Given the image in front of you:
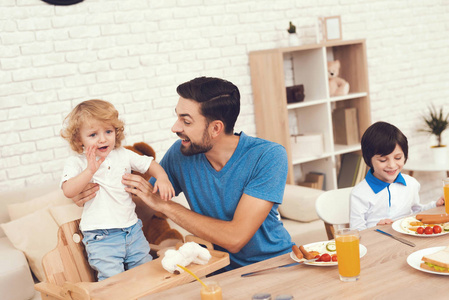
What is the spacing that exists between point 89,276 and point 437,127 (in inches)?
137

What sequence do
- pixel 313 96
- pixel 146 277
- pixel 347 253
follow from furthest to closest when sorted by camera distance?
1. pixel 313 96
2. pixel 146 277
3. pixel 347 253

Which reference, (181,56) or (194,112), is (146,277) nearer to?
(194,112)

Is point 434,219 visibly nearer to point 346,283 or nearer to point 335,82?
point 346,283

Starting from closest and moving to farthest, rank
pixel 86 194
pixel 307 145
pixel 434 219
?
pixel 434 219
pixel 86 194
pixel 307 145

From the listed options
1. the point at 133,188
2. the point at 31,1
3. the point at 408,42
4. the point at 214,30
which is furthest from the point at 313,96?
the point at 133,188

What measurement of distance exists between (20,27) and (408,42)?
10.6 ft

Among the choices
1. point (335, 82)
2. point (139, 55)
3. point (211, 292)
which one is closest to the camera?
point (211, 292)

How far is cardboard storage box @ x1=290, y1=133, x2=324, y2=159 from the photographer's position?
4.00 m

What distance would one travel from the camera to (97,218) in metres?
1.97

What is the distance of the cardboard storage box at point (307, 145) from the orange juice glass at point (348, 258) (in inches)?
103

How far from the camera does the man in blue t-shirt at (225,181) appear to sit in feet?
6.21

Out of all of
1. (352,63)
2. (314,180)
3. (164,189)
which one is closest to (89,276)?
(164,189)

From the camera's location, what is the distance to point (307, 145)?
13.2 ft

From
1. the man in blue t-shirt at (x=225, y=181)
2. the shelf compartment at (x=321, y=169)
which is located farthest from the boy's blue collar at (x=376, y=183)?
the shelf compartment at (x=321, y=169)
